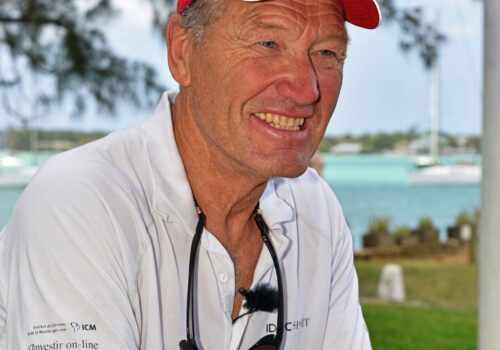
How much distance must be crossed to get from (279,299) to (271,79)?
452 millimetres

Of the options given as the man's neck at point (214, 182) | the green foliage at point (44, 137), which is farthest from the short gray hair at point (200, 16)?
the green foliage at point (44, 137)

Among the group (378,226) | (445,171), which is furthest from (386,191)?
(378,226)

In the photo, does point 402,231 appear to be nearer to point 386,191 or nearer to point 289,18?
point 289,18

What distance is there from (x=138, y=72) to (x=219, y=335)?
5249 mm

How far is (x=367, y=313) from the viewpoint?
7262 millimetres

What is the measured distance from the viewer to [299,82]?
1296 mm

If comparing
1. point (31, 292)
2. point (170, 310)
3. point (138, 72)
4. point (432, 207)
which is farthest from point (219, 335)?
point (432, 207)

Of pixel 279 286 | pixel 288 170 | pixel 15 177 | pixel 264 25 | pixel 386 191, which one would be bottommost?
pixel 386 191

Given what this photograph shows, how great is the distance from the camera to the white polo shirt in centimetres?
113

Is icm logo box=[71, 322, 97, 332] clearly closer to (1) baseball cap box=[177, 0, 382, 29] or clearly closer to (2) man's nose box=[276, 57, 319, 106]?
(2) man's nose box=[276, 57, 319, 106]

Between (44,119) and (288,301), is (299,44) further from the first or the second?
(44,119)

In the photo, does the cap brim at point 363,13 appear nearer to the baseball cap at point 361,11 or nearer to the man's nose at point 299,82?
the baseball cap at point 361,11

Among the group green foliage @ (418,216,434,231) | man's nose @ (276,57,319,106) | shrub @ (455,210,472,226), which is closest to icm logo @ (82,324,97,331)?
man's nose @ (276,57,319,106)

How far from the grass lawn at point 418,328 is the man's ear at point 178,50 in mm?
5201
